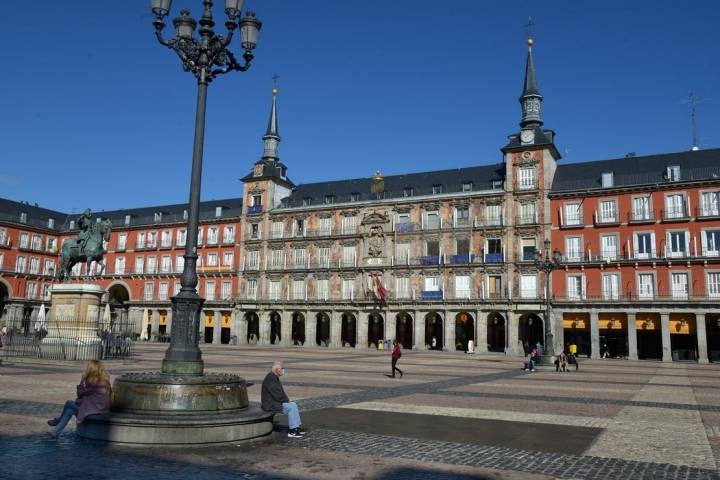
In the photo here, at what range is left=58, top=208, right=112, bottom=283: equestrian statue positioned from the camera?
25375mm

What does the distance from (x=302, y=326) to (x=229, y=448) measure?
57214 millimetres

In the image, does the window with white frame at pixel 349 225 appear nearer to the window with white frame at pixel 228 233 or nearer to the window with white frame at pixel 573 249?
the window with white frame at pixel 228 233

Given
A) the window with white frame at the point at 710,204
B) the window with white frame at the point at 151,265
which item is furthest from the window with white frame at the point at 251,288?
the window with white frame at the point at 710,204

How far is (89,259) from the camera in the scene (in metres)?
25.7

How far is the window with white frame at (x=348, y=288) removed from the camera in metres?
59.5

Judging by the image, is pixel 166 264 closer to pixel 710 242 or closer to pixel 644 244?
pixel 644 244

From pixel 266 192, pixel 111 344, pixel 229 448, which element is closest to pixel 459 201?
pixel 266 192

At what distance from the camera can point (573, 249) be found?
50.5 meters

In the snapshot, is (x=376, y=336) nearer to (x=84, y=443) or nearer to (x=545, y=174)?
(x=545, y=174)

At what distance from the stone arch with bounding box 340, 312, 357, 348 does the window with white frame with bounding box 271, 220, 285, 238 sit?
10993 millimetres

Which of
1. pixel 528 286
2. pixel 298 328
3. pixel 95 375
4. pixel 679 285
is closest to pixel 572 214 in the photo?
pixel 528 286

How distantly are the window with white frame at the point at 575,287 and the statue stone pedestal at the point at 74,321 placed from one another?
37.2 m

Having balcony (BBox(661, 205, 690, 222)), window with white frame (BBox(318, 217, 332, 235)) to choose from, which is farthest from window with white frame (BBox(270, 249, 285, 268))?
balcony (BBox(661, 205, 690, 222))

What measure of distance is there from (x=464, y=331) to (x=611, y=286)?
48.4ft
